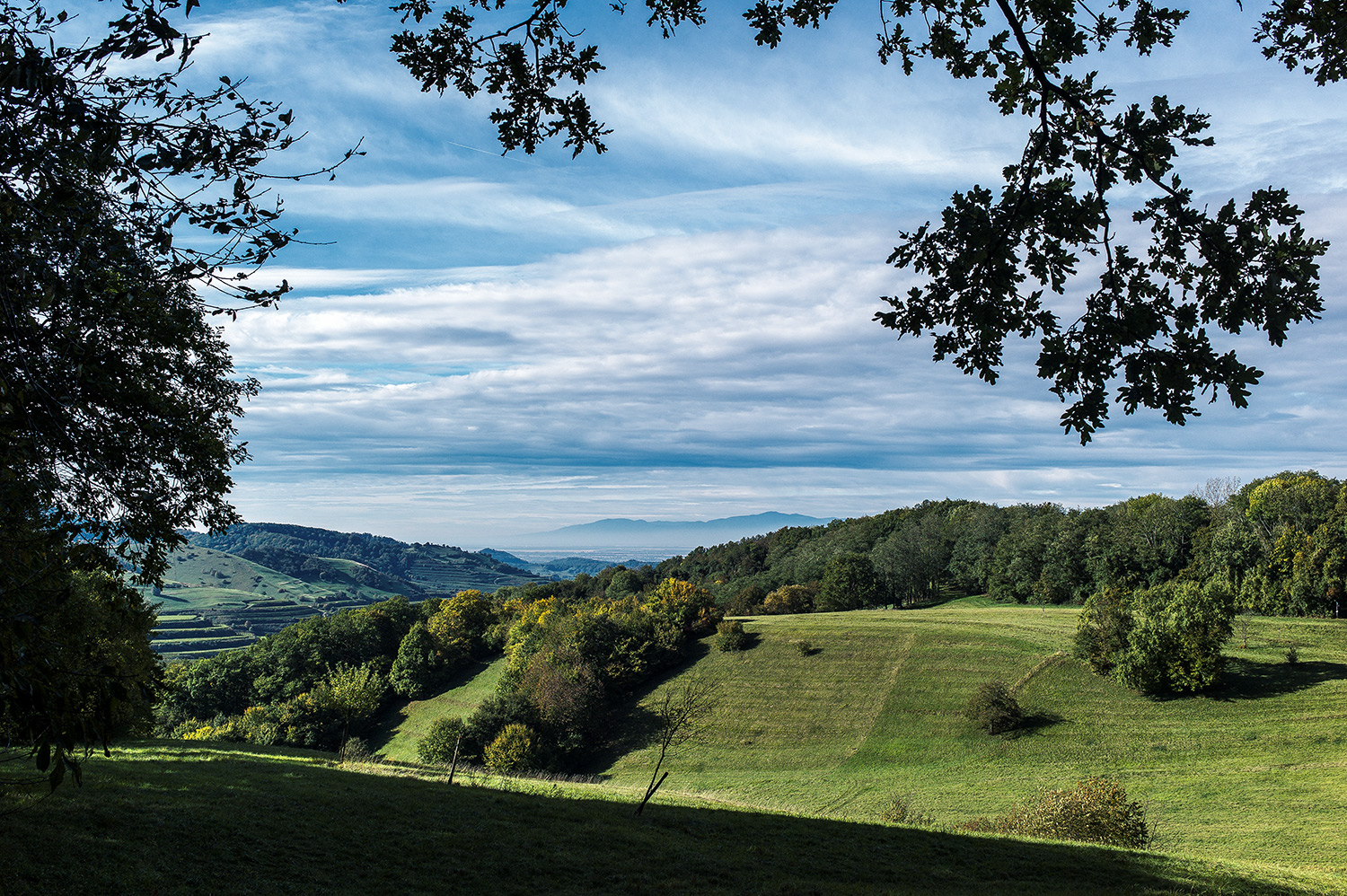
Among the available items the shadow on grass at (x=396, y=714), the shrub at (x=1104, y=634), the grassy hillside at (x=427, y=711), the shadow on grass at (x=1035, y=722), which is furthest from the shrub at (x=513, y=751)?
the shrub at (x=1104, y=634)

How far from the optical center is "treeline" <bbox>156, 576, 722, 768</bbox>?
5628 cm

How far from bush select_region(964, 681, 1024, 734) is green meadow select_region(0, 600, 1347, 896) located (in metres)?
1.20

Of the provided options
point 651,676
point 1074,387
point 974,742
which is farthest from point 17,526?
point 651,676

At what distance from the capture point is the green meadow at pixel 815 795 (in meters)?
13.1

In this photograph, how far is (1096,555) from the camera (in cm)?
8819

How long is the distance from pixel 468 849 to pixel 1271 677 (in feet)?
188

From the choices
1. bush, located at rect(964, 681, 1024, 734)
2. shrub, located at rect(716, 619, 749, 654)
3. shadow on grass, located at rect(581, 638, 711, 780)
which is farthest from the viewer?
shrub, located at rect(716, 619, 749, 654)

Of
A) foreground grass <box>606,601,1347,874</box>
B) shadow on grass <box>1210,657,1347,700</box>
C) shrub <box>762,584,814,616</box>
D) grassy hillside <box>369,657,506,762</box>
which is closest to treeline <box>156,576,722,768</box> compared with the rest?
grassy hillside <box>369,657,506,762</box>

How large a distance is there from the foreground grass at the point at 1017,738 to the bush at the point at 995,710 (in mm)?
1087

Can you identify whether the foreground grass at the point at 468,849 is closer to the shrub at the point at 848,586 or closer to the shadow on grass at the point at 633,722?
the shadow on grass at the point at 633,722

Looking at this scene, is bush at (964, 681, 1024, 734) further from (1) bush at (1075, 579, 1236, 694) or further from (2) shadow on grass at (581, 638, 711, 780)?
(2) shadow on grass at (581, 638, 711, 780)

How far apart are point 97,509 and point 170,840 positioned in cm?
701

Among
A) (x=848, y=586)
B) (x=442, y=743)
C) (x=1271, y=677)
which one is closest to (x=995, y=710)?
(x=1271, y=677)

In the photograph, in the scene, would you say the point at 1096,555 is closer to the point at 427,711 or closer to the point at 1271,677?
the point at 1271,677
